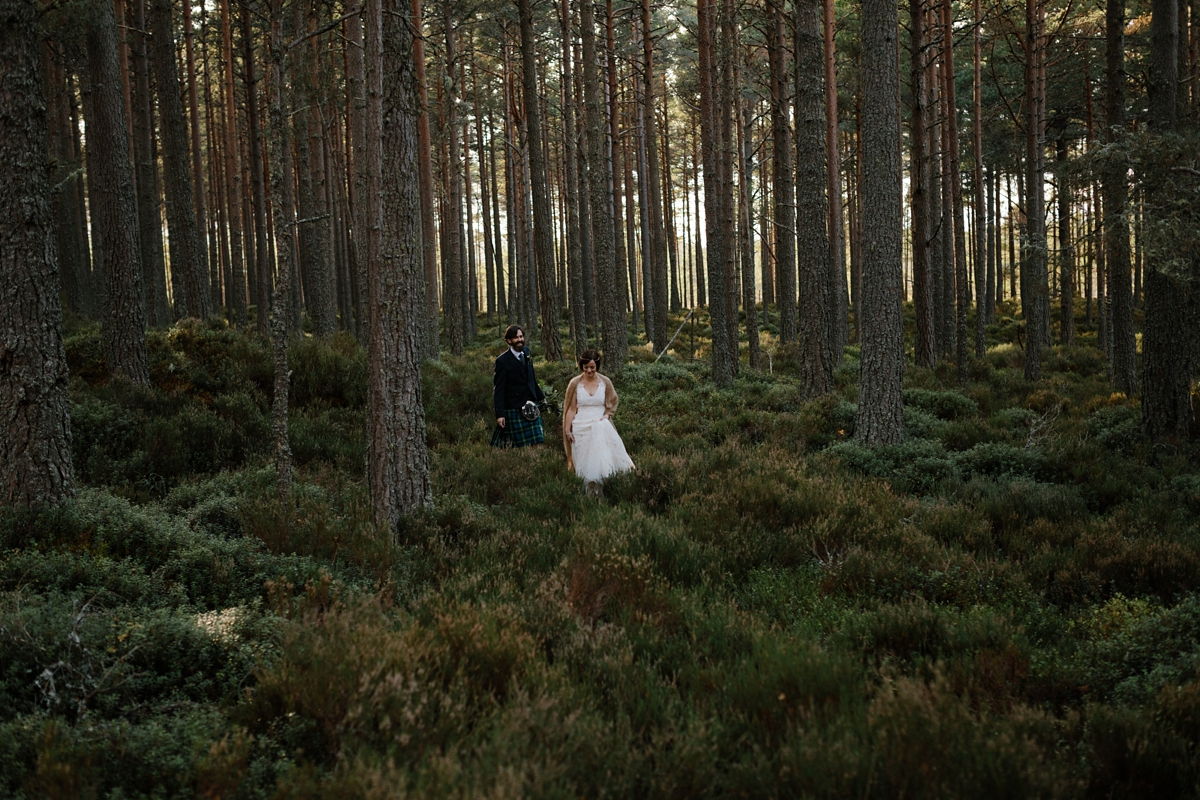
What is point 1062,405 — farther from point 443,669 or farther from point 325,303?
point 325,303

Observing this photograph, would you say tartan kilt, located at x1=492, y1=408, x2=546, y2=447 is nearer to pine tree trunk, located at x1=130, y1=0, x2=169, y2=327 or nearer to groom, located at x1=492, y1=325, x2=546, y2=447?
groom, located at x1=492, y1=325, x2=546, y2=447

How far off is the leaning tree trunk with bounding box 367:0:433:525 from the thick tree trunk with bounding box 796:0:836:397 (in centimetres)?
826

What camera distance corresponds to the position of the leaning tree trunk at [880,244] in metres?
9.48

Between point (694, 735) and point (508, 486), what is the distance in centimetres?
576

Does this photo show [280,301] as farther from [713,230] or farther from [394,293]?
[713,230]

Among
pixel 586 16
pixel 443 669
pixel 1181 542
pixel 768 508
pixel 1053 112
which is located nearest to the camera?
pixel 443 669

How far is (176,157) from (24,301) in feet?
35.1

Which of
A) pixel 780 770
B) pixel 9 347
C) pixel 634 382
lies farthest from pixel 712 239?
pixel 780 770

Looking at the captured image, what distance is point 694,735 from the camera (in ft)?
10.4

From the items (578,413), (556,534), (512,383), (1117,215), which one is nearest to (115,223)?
(512,383)

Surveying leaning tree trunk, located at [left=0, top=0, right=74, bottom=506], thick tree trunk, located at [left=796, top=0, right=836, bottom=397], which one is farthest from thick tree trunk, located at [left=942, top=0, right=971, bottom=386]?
leaning tree trunk, located at [left=0, top=0, right=74, bottom=506]

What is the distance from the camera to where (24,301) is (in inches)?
216

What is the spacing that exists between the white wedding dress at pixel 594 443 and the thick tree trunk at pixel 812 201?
596 cm

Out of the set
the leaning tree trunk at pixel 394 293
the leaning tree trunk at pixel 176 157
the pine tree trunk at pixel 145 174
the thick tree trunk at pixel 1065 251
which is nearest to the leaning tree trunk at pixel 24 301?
the leaning tree trunk at pixel 394 293
